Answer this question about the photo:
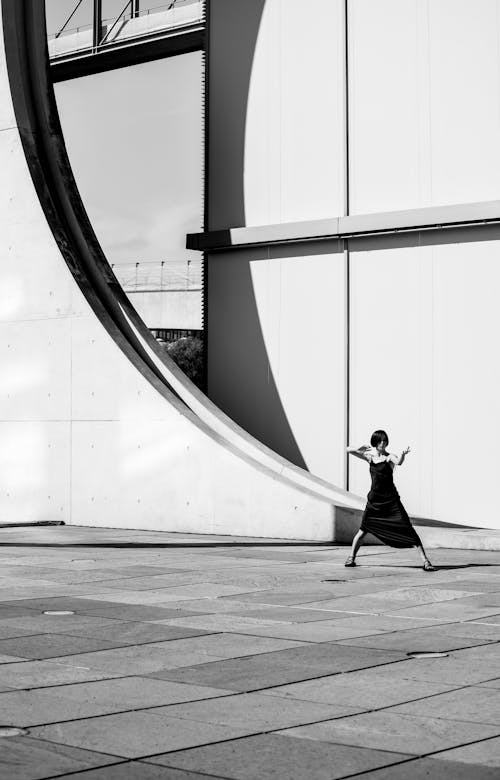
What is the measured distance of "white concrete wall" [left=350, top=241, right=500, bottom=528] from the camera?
58.0 ft

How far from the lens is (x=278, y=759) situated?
4.81m

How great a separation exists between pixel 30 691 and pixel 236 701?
112 centimetres

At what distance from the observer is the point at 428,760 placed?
189 inches

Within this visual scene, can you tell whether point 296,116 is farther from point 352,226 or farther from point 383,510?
point 383,510

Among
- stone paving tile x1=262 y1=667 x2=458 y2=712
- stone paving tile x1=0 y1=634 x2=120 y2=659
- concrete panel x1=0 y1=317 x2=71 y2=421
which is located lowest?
stone paving tile x1=0 y1=634 x2=120 y2=659

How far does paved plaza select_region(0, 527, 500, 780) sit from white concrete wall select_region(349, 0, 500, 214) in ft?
26.7

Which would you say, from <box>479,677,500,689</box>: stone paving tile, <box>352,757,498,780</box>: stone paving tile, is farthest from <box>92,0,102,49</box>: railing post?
<box>352,757,498,780</box>: stone paving tile

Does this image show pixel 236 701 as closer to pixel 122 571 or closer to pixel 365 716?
pixel 365 716

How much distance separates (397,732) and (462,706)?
63cm

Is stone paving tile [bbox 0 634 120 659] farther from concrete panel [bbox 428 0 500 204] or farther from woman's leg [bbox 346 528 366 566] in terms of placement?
concrete panel [bbox 428 0 500 204]

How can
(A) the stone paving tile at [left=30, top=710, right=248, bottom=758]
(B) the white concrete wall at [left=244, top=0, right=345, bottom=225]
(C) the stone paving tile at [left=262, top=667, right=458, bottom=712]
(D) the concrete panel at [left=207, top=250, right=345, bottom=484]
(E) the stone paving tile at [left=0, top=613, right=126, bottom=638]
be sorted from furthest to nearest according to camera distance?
(B) the white concrete wall at [left=244, top=0, right=345, bottom=225] → (D) the concrete panel at [left=207, top=250, right=345, bottom=484] → (E) the stone paving tile at [left=0, top=613, right=126, bottom=638] → (C) the stone paving tile at [left=262, top=667, right=458, bottom=712] → (A) the stone paving tile at [left=30, top=710, right=248, bottom=758]

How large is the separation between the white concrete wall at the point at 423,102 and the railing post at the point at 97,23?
1321cm

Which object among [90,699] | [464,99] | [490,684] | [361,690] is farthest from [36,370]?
[490,684]

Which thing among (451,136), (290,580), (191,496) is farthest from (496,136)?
(290,580)
